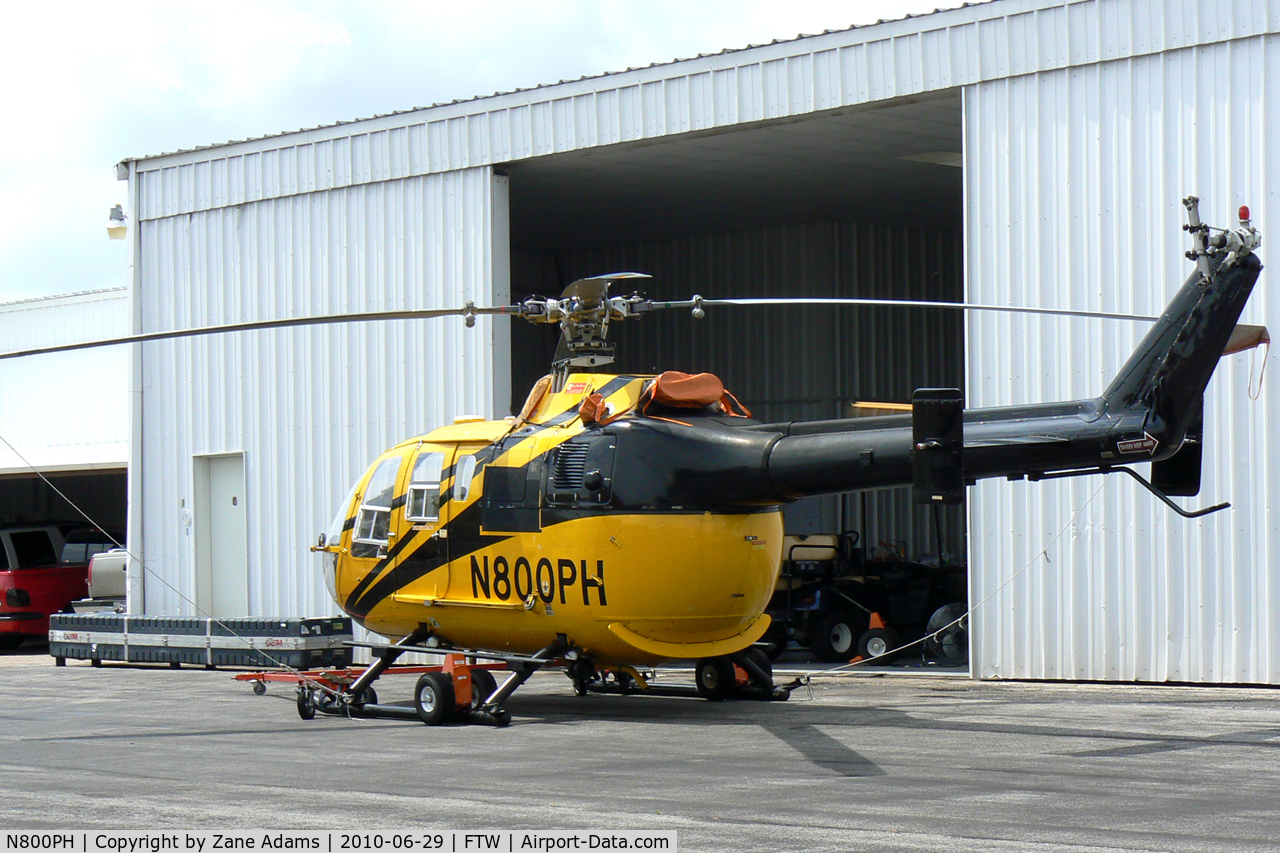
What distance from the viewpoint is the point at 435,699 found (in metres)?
12.8

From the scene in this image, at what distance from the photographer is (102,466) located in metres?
25.9

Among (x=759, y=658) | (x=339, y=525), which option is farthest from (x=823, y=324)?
(x=339, y=525)

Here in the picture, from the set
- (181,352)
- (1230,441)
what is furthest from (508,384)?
(1230,441)

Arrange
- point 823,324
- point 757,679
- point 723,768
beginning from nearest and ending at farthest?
point 723,768 → point 757,679 → point 823,324

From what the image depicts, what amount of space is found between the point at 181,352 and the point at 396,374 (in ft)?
13.5

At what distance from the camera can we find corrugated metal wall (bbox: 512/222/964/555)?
26.4 meters

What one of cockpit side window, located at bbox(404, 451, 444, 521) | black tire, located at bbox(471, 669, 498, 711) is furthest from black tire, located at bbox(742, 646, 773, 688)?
cockpit side window, located at bbox(404, 451, 444, 521)

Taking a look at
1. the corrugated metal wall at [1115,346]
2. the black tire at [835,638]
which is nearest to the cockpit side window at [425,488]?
the corrugated metal wall at [1115,346]

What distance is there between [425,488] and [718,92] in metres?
6.46

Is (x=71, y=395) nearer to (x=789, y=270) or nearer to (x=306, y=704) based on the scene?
(x=789, y=270)

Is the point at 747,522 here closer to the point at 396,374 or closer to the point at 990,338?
the point at 990,338

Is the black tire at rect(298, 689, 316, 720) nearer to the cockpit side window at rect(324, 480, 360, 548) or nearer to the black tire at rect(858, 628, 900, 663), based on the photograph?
the cockpit side window at rect(324, 480, 360, 548)

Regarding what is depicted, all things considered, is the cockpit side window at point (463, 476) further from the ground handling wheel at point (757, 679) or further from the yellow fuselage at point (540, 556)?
the ground handling wheel at point (757, 679)

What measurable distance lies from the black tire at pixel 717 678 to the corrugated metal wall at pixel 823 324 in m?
11.0
